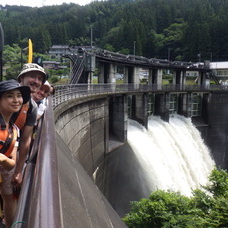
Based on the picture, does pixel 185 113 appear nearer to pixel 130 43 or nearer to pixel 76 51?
pixel 76 51

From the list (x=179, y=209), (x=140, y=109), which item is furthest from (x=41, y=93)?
(x=140, y=109)

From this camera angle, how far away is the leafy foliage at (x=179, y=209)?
1013cm

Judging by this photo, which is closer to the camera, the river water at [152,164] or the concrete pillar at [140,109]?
the river water at [152,164]

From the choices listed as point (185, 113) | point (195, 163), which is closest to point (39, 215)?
point (195, 163)

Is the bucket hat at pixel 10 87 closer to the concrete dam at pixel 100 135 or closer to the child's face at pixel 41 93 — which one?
the concrete dam at pixel 100 135

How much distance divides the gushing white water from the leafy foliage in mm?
3112

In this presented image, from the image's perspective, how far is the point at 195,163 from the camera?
23.4 meters

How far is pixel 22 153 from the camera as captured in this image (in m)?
2.71

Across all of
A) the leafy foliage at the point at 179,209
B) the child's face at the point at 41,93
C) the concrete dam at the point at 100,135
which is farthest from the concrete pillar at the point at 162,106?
the child's face at the point at 41,93

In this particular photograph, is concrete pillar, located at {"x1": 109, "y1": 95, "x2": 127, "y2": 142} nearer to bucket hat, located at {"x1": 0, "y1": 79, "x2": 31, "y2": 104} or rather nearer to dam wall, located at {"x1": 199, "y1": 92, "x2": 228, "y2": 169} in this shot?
dam wall, located at {"x1": 199, "y1": 92, "x2": 228, "y2": 169}

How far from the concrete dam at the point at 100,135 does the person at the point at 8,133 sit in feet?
1.34

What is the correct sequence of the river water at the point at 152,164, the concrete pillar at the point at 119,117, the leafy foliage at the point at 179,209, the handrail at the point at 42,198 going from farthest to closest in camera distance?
the concrete pillar at the point at 119,117 < the river water at the point at 152,164 < the leafy foliage at the point at 179,209 < the handrail at the point at 42,198

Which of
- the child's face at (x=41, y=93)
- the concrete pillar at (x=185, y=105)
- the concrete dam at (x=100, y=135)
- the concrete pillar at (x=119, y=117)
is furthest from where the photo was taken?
the concrete pillar at (x=185, y=105)

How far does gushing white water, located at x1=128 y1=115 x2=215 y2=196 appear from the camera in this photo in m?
18.7
